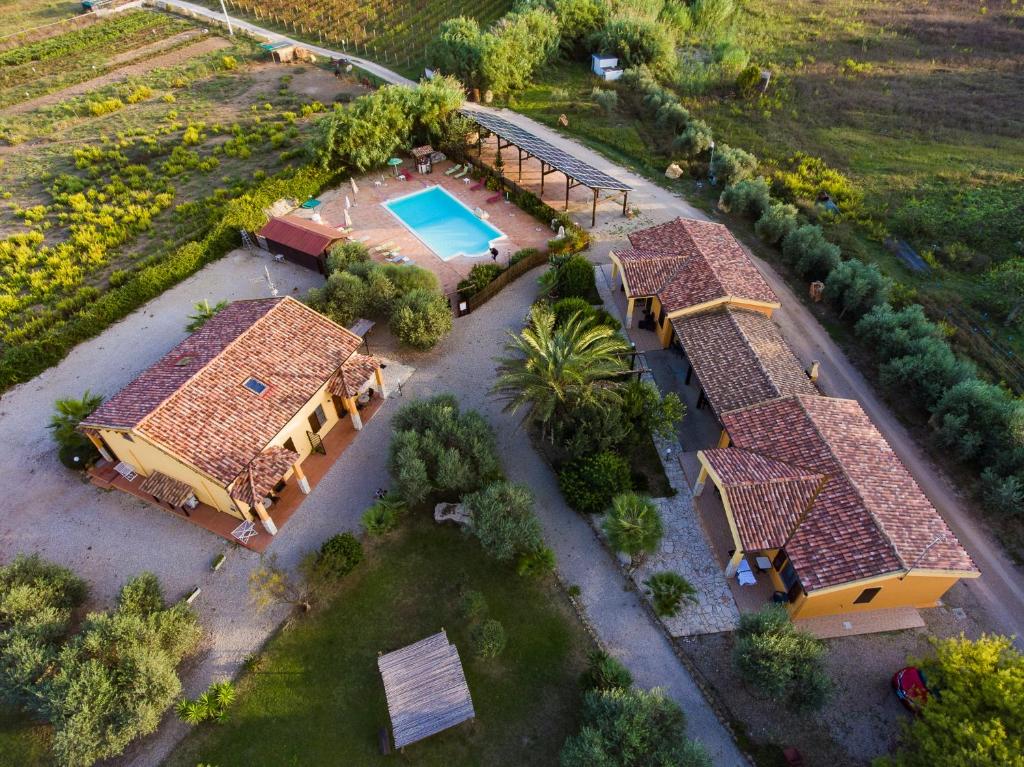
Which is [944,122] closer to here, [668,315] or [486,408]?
[668,315]

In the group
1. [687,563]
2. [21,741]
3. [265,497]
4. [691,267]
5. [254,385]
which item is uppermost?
[691,267]

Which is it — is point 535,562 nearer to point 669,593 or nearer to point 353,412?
point 669,593

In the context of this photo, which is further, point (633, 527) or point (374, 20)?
point (374, 20)

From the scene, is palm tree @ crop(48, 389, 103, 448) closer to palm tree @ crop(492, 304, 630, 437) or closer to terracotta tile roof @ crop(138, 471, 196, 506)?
terracotta tile roof @ crop(138, 471, 196, 506)

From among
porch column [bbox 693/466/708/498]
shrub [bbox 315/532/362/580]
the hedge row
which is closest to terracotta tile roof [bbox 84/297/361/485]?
shrub [bbox 315/532/362/580]

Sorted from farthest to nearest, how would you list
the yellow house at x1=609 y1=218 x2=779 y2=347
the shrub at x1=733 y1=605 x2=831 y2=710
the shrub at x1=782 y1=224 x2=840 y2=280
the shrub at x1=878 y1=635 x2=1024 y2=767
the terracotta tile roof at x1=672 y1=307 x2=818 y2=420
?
the shrub at x1=782 y1=224 x2=840 y2=280 → the yellow house at x1=609 y1=218 x2=779 y2=347 → the terracotta tile roof at x1=672 y1=307 x2=818 y2=420 → the shrub at x1=733 y1=605 x2=831 y2=710 → the shrub at x1=878 y1=635 x2=1024 y2=767

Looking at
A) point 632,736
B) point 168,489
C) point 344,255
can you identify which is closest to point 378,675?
point 632,736

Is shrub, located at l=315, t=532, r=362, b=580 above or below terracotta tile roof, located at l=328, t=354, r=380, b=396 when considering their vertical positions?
below
